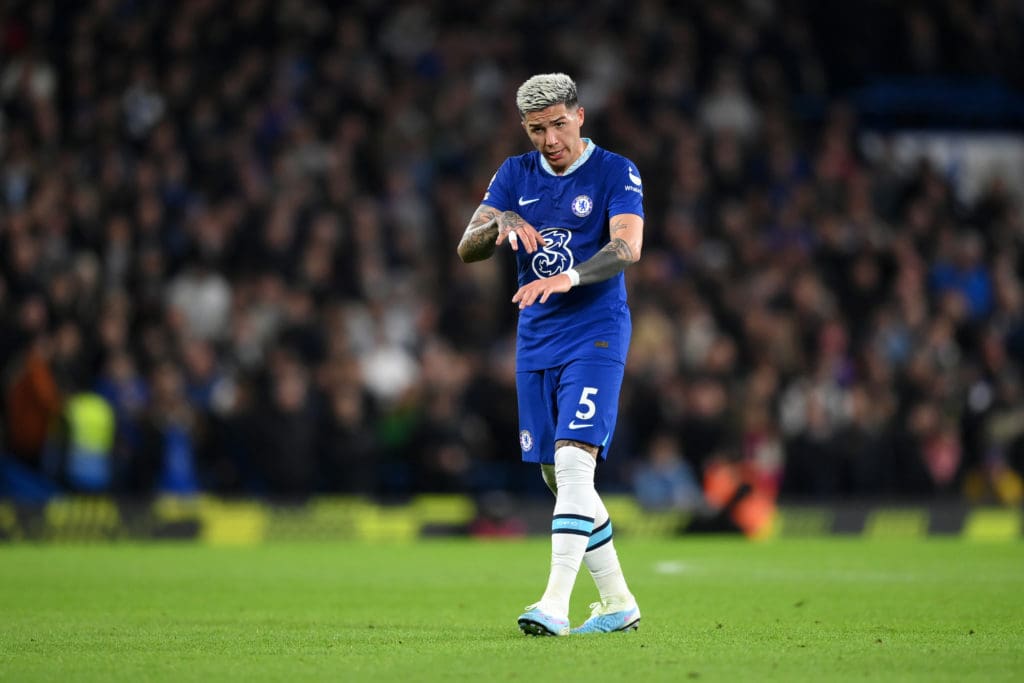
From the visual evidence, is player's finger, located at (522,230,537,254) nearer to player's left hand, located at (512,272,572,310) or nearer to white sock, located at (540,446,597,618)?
player's left hand, located at (512,272,572,310)

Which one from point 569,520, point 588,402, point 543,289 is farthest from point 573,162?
point 569,520

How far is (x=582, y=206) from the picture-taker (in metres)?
7.61

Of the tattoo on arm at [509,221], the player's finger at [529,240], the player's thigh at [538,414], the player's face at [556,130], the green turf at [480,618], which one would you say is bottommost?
the green turf at [480,618]

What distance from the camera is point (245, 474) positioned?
17484 mm

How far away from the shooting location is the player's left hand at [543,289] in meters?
7.05

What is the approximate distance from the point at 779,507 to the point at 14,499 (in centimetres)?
858

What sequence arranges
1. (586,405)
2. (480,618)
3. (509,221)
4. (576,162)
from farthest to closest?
(480,618), (576,162), (509,221), (586,405)

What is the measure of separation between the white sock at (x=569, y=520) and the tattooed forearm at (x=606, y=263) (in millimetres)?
813

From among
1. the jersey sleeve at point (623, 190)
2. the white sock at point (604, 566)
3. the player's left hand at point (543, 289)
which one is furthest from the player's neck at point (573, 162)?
the white sock at point (604, 566)

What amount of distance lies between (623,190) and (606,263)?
496mm

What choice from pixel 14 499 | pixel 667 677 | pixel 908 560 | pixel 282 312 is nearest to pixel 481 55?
pixel 282 312

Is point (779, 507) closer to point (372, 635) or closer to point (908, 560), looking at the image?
point (908, 560)

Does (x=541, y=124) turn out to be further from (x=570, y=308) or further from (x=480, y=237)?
(x=570, y=308)

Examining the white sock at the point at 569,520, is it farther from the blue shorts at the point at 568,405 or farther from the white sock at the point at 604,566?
the white sock at the point at 604,566
